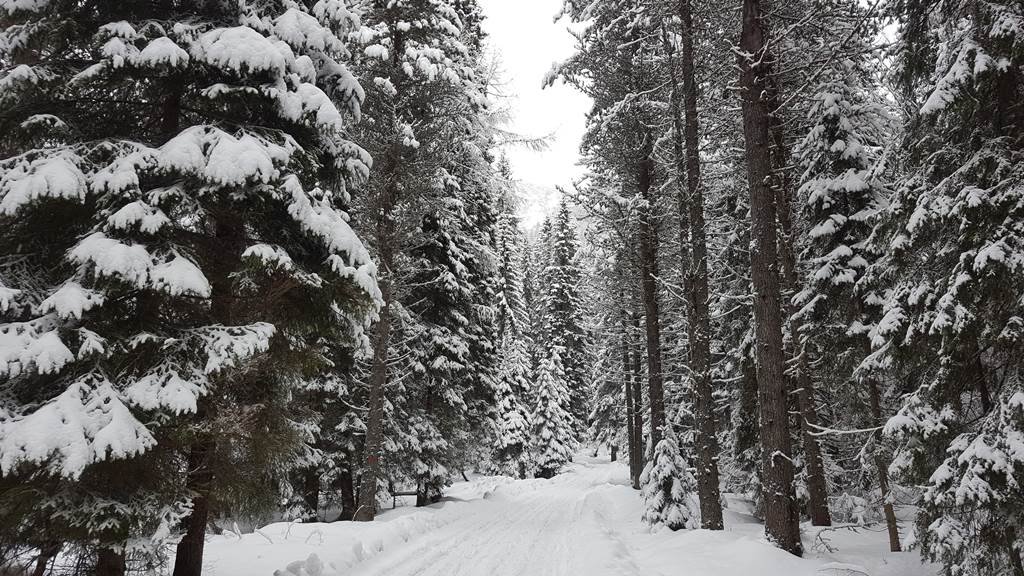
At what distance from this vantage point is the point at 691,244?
11672 mm

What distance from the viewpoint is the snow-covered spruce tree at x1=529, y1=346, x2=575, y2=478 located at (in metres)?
36.3

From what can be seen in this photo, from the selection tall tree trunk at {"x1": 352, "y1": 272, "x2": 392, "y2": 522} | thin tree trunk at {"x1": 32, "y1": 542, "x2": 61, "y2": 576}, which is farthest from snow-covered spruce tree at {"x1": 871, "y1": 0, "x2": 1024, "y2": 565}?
tall tree trunk at {"x1": 352, "y1": 272, "x2": 392, "y2": 522}

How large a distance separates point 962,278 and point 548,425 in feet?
105

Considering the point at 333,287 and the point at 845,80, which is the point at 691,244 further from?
the point at 333,287

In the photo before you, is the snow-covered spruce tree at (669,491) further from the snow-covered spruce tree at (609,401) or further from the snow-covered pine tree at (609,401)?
the snow-covered pine tree at (609,401)

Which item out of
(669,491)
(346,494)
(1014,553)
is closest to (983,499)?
(1014,553)

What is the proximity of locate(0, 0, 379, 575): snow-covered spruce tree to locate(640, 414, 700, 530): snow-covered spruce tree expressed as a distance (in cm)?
923

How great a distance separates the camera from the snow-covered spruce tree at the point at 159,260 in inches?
173

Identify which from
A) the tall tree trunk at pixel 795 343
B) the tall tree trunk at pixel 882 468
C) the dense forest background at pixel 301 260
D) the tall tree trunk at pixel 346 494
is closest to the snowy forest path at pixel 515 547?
the dense forest background at pixel 301 260

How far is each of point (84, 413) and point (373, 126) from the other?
1021cm

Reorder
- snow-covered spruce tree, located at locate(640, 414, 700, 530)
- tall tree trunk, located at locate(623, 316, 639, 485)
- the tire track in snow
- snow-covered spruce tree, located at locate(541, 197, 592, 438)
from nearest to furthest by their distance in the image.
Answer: the tire track in snow, snow-covered spruce tree, located at locate(640, 414, 700, 530), tall tree trunk, located at locate(623, 316, 639, 485), snow-covered spruce tree, located at locate(541, 197, 592, 438)

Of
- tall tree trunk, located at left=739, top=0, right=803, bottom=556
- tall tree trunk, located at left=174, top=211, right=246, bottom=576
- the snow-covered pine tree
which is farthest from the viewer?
the snow-covered pine tree

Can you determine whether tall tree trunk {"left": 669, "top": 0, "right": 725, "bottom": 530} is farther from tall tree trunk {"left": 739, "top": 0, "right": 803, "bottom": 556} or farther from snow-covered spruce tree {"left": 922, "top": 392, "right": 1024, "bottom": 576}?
snow-covered spruce tree {"left": 922, "top": 392, "right": 1024, "bottom": 576}

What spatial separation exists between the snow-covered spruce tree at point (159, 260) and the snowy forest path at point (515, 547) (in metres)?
3.57
